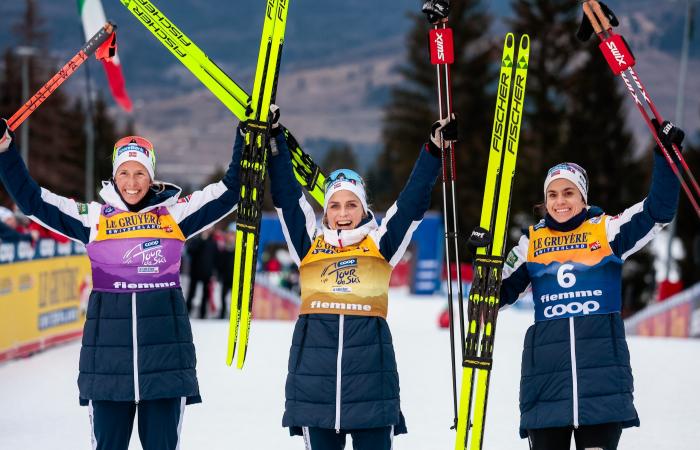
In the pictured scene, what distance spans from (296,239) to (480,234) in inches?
30.8

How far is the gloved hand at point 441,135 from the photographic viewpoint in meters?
5.38

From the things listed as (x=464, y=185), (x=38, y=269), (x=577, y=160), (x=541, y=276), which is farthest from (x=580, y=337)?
(x=464, y=185)

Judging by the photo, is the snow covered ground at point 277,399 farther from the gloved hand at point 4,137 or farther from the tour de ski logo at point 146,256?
the gloved hand at point 4,137

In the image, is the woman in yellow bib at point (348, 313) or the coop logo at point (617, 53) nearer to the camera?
the woman in yellow bib at point (348, 313)

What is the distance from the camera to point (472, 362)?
221 inches

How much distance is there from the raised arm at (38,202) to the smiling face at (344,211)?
1078 millimetres

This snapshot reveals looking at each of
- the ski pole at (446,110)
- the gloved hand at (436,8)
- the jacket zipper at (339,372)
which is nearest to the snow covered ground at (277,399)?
the ski pole at (446,110)

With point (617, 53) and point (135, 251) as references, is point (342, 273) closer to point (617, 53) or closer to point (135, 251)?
point (135, 251)

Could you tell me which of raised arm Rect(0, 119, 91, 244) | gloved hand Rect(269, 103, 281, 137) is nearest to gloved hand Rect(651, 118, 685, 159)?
gloved hand Rect(269, 103, 281, 137)

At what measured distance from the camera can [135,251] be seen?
18.3 feet

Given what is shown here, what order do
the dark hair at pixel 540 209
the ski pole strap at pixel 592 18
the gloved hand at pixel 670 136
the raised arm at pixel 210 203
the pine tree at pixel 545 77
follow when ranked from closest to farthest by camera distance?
1. the gloved hand at pixel 670 136
2. the raised arm at pixel 210 203
3. the ski pole strap at pixel 592 18
4. the dark hair at pixel 540 209
5. the pine tree at pixel 545 77

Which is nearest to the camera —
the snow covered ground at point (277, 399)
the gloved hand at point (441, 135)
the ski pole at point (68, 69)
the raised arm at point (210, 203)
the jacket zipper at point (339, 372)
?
the jacket zipper at point (339, 372)

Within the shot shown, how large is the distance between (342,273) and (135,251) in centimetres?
93

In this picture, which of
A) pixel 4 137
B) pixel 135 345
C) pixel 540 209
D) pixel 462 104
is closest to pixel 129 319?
pixel 135 345
